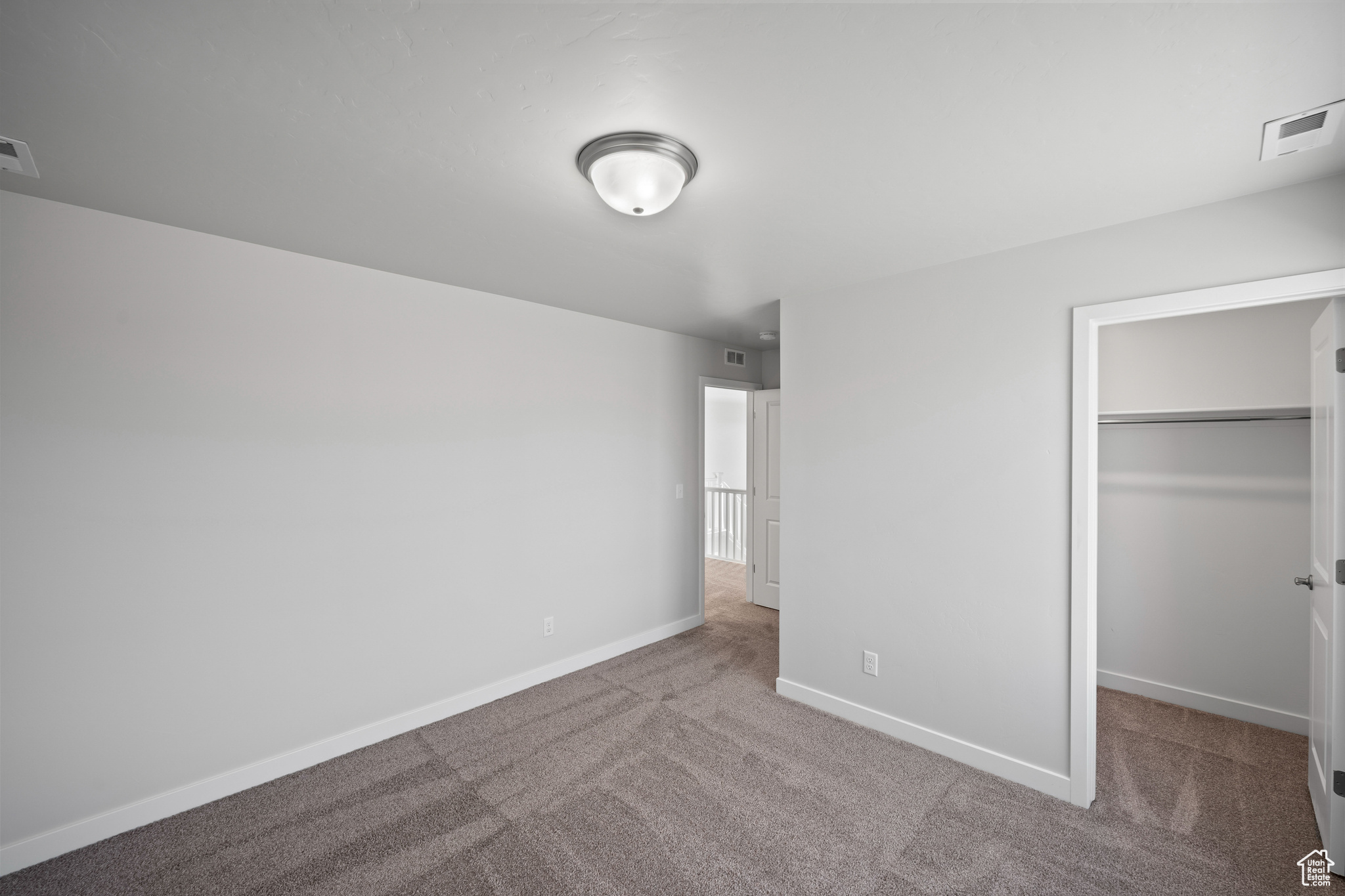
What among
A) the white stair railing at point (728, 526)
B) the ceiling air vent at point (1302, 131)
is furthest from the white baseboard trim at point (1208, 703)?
the white stair railing at point (728, 526)

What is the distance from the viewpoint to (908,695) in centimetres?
290

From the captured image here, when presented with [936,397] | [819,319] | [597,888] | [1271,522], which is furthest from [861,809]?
[1271,522]

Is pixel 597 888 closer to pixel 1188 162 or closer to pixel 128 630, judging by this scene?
pixel 128 630

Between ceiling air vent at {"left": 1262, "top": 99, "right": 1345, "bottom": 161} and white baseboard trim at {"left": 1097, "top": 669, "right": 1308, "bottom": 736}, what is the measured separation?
2.84 metres

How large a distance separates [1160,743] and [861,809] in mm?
1711

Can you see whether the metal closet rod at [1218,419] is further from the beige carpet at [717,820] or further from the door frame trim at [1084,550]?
the beige carpet at [717,820]

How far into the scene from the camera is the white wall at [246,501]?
81.6 inches

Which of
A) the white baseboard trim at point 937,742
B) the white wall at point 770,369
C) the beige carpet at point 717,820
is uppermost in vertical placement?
the white wall at point 770,369

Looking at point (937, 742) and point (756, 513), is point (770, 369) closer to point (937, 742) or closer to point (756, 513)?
point (756, 513)

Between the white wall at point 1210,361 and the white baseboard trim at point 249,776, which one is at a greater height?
the white wall at point 1210,361

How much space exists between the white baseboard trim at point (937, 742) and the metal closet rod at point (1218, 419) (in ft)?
6.03

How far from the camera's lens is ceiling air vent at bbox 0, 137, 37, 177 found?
1675 millimetres

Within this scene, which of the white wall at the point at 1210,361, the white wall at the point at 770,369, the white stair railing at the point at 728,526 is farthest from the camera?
the white stair railing at the point at 728,526

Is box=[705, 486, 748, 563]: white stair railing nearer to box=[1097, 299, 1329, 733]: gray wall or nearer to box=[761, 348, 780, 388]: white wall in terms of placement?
box=[761, 348, 780, 388]: white wall
